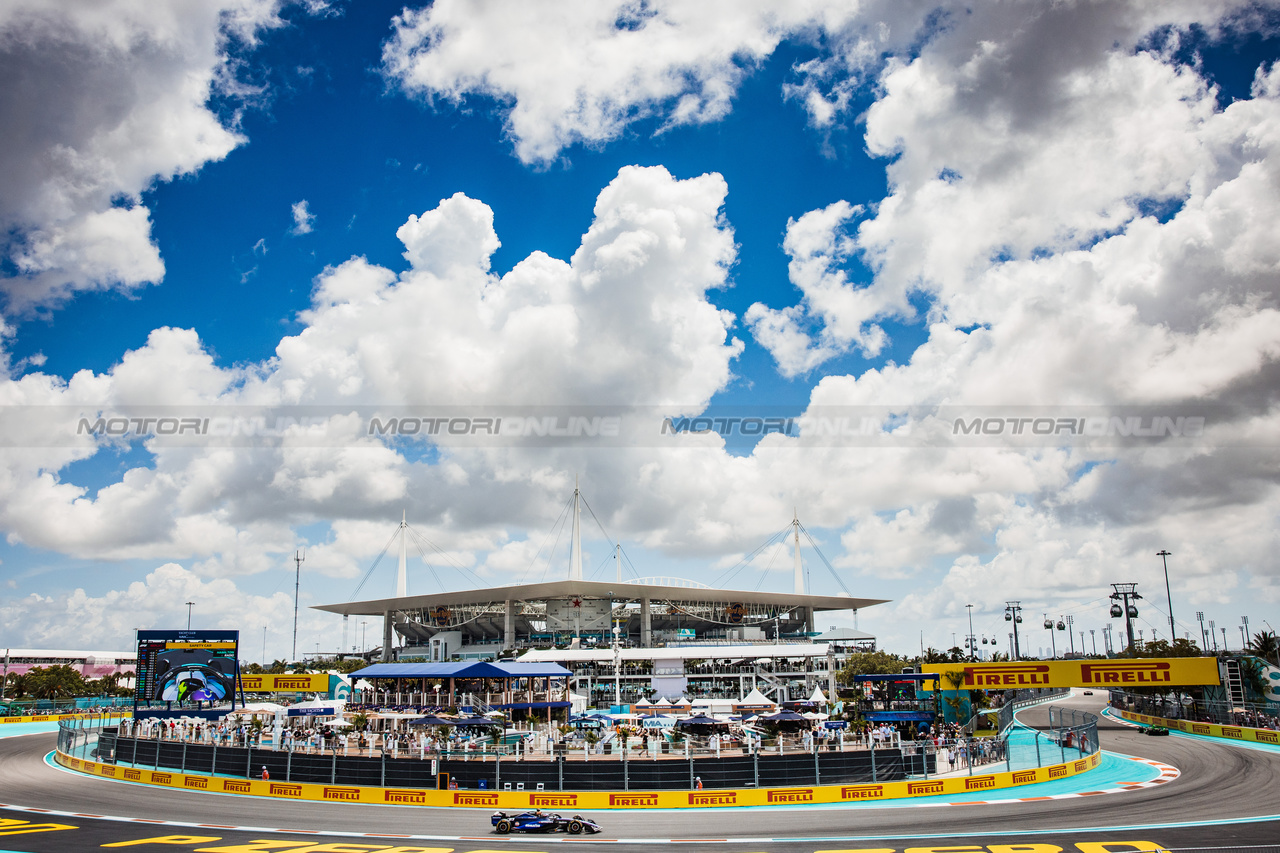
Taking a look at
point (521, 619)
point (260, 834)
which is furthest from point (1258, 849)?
point (521, 619)

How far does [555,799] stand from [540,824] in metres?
4.66

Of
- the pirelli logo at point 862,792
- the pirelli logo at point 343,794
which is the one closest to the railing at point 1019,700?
the pirelli logo at point 862,792

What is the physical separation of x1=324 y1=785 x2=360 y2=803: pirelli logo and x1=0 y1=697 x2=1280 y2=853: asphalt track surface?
91 cm

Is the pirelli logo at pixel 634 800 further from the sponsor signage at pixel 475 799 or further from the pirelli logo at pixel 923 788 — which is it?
the pirelli logo at pixel 923 788

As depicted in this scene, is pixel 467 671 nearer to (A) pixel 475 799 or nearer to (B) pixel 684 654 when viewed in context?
(A) pixel 475 799

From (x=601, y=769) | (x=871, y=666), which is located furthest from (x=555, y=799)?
(x=871, y=666)

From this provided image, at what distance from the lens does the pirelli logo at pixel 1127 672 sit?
2138 inches

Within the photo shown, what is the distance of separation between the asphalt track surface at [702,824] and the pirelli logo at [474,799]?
0.99 m

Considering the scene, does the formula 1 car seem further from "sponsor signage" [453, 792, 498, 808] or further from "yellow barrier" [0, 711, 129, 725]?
"yellow barrier" [0, 711, 129, 725]

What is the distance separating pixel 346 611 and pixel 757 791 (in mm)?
116180

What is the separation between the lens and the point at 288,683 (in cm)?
7119

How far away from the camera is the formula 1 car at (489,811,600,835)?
25.0 meters

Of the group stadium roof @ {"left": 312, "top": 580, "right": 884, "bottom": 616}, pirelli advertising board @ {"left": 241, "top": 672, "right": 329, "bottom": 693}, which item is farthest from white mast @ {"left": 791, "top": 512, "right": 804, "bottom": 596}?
pirelli advertising board @ {"left": 241, "top": 672, "right": 329, "bottom": 693}

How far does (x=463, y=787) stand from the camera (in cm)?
3089
